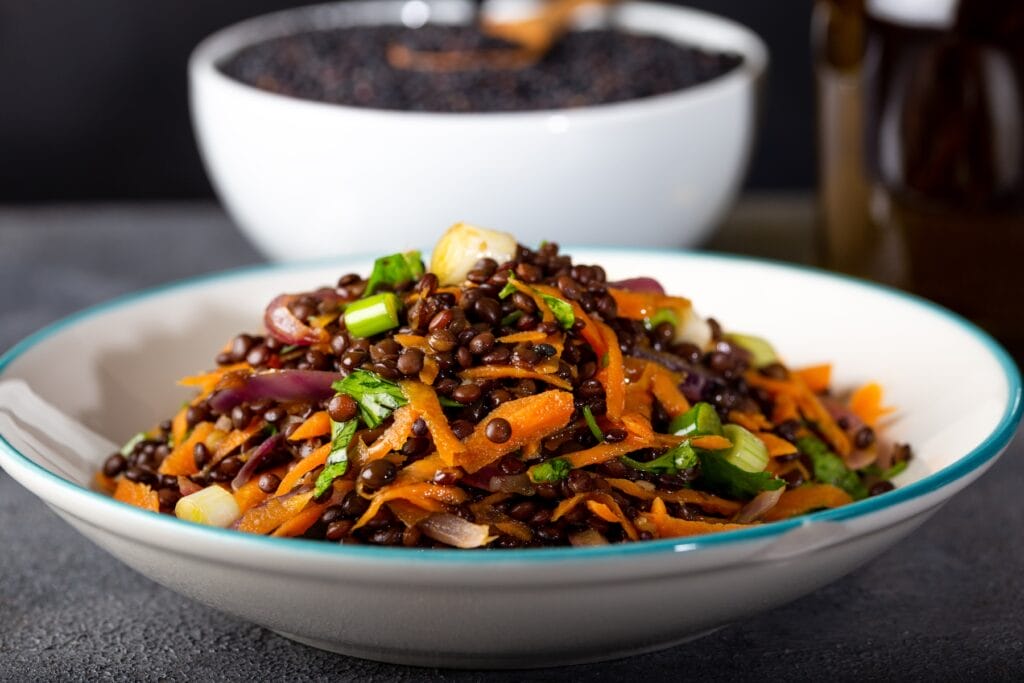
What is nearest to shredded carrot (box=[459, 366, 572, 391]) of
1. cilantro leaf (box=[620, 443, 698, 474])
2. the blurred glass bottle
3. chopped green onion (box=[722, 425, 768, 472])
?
cilantro leaf (box=[620, 443, 698, 474])

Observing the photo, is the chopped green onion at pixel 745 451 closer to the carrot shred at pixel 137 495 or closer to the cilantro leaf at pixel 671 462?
the cilantro leaf at pixel 671 462

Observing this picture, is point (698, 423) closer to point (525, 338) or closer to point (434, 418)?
point (525, 338)

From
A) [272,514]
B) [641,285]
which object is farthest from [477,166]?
[272,514]

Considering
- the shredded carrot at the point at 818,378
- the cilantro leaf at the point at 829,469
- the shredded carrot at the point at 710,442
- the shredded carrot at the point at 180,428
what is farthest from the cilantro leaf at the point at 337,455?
the shredded carrot at the point at 818,378

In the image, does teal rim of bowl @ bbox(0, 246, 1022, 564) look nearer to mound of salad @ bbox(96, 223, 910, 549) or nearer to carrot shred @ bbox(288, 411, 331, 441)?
mound of salad @ bbox(96, 223, 910, 549)

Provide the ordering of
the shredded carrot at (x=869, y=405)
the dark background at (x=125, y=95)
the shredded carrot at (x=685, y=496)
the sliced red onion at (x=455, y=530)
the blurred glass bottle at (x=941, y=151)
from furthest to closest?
the dark background at (x=125, y=95)
the blurred glass bottle at (x=941, y=151)
the shredded carrot at (x=869, y=405)
the shredded carrot at (x=685, y=496)
the sliced red onion at (x=455, y=530)

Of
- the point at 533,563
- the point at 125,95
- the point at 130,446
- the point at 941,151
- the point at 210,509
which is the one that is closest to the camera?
the point at 533,563
